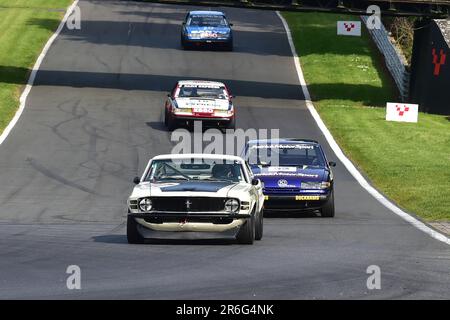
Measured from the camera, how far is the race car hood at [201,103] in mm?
34250

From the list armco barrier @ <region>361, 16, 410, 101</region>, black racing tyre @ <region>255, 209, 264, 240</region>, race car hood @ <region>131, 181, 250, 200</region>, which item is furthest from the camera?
armco barrier @ <region>361, 16, 410, 101</region>

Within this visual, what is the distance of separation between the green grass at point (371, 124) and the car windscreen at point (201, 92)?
3519 millimetres

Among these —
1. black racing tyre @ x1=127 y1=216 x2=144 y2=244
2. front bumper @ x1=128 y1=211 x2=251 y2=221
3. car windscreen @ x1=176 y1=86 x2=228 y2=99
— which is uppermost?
front bumper @ x1=128 y1=211 x2=251 y2=221

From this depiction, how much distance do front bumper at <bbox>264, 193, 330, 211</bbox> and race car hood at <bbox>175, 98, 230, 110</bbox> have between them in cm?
1370

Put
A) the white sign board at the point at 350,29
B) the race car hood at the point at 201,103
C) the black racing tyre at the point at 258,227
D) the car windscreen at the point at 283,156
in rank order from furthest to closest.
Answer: the white sign board at the point at 350,29
the race car hood at the point at 201,103
the car windscreen at the point at 283,156
the black racing tyre at the point at 258,227

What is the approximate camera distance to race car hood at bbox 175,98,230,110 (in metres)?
34.2

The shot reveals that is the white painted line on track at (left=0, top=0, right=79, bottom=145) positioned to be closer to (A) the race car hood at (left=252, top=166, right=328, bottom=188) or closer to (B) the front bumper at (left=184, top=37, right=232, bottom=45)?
(B) the front bumper at (left=184, top=37, right=232, bottom=45)

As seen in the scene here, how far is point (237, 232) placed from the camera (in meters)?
Result: 15.3

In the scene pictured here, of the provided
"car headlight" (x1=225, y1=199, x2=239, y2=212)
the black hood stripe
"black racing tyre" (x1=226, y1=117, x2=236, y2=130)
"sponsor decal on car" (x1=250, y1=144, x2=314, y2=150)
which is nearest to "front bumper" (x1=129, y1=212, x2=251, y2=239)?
"car headlight" (x1=225, y1=199, x2=239, y2=212)

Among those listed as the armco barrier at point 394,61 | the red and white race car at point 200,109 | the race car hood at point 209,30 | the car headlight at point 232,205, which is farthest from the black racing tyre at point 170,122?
the car headlight at point 232,205

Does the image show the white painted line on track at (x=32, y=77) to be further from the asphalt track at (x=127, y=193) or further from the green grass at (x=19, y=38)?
the asphalt track at (x=127, y=193)

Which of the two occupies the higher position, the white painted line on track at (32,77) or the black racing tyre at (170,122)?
the black racing tyre at (170,122)
